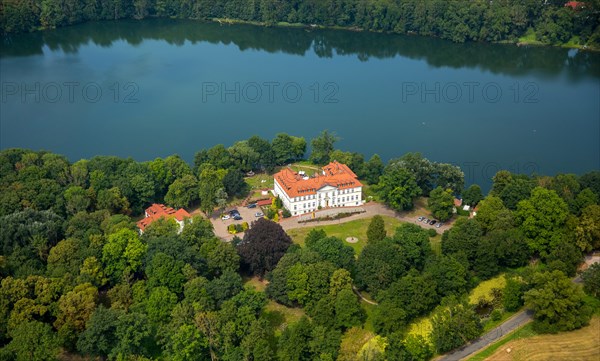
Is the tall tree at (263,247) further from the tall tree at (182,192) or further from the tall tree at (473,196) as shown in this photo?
the tall tree at (473,196)

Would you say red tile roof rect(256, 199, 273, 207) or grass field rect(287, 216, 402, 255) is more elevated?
red tile roof rect(256, 199, 273, 207)

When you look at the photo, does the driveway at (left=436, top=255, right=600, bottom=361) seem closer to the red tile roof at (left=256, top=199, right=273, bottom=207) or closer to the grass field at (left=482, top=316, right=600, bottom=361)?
the grass field at (left=482, top=316, right=600, bottom=361)

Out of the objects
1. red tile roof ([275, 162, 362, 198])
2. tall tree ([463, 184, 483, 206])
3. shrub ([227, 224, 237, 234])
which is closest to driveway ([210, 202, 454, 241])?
shrub ([227, 224, 237, 234])

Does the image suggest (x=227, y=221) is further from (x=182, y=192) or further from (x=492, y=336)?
(x=492, y=336)

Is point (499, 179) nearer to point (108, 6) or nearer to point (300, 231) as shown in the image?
point (300, 231)

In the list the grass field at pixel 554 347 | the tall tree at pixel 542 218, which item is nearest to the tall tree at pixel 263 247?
the grass field at pixel 554 347

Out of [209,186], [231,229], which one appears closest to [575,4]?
[209,186]

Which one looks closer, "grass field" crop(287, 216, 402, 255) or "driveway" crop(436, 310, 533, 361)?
"driveway" crop(436, 310, 533, 361)
